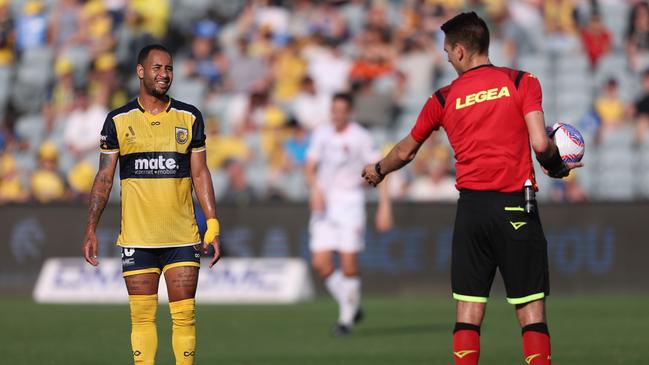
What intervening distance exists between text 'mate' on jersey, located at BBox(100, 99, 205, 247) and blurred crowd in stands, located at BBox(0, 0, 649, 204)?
1240 centimetres

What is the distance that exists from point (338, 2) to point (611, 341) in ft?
45.1

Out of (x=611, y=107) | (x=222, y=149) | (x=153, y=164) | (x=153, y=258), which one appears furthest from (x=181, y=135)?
(x=611, y=107)

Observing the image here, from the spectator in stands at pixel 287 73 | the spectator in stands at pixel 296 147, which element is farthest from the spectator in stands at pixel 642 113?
the spectator in stands at pixel 287 73

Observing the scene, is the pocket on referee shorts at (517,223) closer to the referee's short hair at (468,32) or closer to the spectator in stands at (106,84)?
the referee's short hair at (468,32)

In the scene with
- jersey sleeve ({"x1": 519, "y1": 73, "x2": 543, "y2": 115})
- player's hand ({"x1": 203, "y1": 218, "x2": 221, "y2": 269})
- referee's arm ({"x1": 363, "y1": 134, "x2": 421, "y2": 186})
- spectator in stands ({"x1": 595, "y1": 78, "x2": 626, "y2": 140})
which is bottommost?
player's hand ({"x1": 203, "y1": 218, "x2": 221, "y2": 269})

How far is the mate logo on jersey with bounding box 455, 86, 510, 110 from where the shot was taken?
810 centimetres

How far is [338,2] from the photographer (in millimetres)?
25938

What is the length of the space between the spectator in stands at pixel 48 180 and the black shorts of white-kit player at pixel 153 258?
46.6ft

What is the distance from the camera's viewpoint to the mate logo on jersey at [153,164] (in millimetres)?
8953

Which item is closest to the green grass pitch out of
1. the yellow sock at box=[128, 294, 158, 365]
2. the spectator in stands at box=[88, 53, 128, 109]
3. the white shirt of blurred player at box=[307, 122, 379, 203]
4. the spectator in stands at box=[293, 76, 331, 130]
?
the white shirt of blurred player at box=[307, 122, 379, 203]

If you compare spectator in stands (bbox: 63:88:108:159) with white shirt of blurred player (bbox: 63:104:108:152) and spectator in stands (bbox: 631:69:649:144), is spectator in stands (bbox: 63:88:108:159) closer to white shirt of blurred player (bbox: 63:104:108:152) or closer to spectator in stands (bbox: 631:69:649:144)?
white shirt of blurred player (bbox: 63:104:108:152)

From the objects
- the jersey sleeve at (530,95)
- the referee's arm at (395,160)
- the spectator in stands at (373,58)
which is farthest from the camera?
the spectator in stands at (373,58)

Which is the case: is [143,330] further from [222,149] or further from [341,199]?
[222,149]

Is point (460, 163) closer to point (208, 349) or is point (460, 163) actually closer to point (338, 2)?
point (208, 349)
